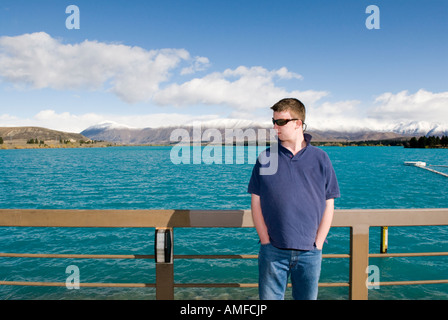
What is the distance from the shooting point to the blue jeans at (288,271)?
7.64ft

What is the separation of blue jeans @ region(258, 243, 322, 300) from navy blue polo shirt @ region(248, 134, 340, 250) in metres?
0.08

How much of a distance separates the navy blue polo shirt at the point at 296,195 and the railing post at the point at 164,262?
1083 mm

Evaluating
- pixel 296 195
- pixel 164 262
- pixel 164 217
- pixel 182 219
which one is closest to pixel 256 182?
pixel 296 195

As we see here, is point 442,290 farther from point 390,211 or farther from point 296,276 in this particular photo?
point 296,276

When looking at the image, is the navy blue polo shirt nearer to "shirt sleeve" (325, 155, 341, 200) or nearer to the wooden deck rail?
"shirt sleeve" (325, 155, 341, 200)

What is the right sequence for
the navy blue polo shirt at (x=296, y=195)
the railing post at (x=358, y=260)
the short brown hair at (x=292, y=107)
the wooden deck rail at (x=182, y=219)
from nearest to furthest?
the navy blue polo shirt at (x=296, y=195)
the short brown hair at (x=292, y=107)
the wooden deck rail at (x=182, y=219)
the railing post at (x=358, y=260)

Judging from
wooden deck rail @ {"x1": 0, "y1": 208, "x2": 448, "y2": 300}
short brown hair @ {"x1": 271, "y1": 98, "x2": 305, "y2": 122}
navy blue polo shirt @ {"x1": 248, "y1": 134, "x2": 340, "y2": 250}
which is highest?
short brown hair @ {"x1": 271, "y1": 98, "x2": 305, "y2": 122}

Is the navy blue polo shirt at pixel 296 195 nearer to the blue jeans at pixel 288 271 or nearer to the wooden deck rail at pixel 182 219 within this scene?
the blue jeans at pixel 288 271

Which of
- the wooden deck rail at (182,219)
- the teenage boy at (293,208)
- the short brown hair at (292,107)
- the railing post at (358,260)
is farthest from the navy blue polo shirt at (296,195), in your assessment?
the railing post at (358,260)

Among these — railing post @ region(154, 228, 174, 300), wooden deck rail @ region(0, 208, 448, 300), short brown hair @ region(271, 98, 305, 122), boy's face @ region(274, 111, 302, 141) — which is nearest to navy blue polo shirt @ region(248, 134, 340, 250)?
boy's face @ region(274, 111, 302, 141)

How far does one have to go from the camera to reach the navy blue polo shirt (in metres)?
2.30

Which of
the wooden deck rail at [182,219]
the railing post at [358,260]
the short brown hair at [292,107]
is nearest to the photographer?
the short brown hair at [292,107]
